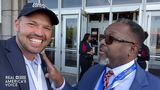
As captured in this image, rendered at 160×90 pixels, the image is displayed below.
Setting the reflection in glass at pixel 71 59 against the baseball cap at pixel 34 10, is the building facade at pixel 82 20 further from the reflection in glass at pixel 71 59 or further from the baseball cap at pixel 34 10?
the baseball cap at pixel 34 10

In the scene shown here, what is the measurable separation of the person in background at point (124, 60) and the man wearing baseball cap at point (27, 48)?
199 mm

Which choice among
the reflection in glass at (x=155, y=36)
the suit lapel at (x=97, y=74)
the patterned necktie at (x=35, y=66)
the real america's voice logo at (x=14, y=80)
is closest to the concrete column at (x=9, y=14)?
the reflection in glass at (x=155, y=36)

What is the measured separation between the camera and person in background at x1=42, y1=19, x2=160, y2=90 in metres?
2.03

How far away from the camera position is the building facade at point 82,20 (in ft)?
30.7

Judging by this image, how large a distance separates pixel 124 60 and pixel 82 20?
844 centimetres

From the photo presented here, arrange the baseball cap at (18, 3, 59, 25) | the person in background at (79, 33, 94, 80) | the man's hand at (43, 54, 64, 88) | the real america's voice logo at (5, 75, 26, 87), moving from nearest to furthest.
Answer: the real america's voice logo at (5, 75, 26, 87) → the baseball cap at (18, 3, 59, 25) → the man's hand at (43, 54, 64, 88) → the person in background at (79, 33, 94, 80)

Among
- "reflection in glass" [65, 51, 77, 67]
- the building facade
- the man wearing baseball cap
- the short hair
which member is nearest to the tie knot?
the short hair

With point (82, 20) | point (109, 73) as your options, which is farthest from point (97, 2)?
point (109, 73)

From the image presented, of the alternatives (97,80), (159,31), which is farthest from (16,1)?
(97,80)

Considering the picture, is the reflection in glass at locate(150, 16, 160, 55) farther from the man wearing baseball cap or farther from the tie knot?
the man wearing baseball cap

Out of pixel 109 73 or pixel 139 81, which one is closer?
pixel 139 81

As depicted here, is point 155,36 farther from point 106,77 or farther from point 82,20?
point 106,77

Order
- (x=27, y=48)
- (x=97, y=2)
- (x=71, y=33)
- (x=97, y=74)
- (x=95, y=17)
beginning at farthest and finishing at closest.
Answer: (x=71, y=33) < (x=95, y=17) < (x=97, y=2) < (x=97, y=74) < (x=27, y=48)

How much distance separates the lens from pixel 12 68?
6.06 feet
